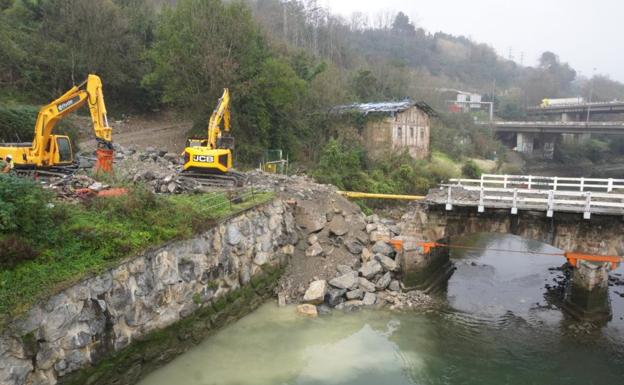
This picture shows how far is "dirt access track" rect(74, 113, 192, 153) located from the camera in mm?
30594

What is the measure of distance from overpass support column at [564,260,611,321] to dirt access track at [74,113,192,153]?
24.8 meters

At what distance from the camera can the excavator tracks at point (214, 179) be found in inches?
813

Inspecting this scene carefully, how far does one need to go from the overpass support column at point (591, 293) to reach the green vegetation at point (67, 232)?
14430 millimetres

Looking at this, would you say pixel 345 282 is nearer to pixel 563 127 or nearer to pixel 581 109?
pixel 563 127

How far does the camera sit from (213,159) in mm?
19781

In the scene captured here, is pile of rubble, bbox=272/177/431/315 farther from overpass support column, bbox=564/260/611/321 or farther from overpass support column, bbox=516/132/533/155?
overpass support column, bbox=516/132/533/155

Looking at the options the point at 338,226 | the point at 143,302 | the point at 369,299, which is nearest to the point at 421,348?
the point at 369,299

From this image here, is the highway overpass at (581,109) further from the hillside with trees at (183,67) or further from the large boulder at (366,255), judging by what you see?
the large boulder at (366,255)

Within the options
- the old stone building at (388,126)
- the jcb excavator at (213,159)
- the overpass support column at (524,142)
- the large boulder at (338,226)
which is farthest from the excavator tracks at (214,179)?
the overpass support column at (524,142)

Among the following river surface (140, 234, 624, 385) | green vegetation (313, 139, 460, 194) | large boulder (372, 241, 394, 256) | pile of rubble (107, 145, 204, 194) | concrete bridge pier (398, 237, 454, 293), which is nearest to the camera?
river surface (140, 234, 624, 385)

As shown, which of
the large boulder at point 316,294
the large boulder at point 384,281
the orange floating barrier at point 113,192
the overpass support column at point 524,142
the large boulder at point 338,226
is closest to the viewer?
the orange floating barrier at point 113,192

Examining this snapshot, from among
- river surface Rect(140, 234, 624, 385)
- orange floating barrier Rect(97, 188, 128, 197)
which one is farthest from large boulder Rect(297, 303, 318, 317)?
orange floating barrier Rect(97, 188, 128, 197)

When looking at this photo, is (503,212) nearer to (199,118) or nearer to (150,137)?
(199,118)

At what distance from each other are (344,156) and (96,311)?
72.8 ft
